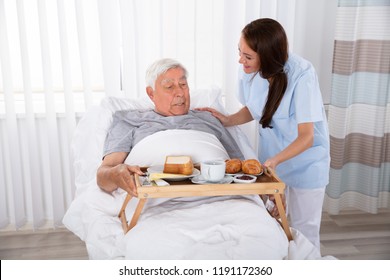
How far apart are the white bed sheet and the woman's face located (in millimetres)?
457

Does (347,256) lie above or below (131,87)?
below

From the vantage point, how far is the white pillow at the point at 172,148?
159 centimetres

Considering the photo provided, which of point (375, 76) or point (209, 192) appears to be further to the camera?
point (375, 76)

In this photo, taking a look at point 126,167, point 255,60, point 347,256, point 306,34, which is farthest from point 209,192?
point 306,34

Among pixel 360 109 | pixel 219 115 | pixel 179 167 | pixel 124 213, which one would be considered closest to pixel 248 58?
pixel 219 115

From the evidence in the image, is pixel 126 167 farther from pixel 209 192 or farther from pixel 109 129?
pixel 109 129

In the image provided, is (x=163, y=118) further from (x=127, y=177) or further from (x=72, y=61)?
(x=72, y=61)

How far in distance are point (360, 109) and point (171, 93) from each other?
115 centimetres

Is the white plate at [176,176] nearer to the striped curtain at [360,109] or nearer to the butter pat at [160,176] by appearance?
the butter pat at [160,176]

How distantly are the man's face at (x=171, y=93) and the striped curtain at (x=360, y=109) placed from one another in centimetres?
94

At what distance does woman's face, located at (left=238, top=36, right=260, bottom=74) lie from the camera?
163 centimetres
